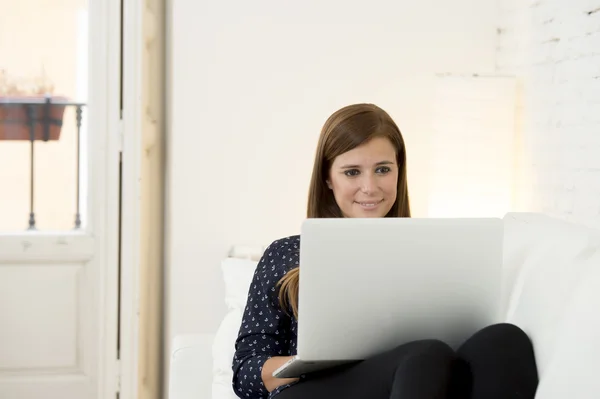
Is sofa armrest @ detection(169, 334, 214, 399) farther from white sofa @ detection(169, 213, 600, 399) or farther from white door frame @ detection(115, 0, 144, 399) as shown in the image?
white door frame @ detection(115, 0, 144, 399)

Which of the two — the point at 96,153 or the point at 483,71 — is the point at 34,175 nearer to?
the point at 96,153

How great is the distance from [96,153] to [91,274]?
490mm

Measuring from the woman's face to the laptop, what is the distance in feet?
1.36

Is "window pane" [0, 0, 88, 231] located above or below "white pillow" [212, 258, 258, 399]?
above

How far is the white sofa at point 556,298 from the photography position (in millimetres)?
1423

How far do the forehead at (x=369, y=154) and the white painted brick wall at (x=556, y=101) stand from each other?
851mm

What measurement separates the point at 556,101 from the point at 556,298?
1377mm

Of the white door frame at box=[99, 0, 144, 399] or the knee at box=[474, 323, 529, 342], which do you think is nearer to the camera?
the knee at box=[474, 323, 529, 342]

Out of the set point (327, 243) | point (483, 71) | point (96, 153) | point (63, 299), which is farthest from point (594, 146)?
point (63, 299)

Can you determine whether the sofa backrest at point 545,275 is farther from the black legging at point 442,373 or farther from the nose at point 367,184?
the nose at point 367,184

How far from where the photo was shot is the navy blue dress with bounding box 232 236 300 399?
194cm

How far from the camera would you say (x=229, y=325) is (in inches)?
99.5

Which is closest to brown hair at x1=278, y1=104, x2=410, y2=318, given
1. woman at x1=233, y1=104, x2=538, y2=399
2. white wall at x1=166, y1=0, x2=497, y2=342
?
woman at x1=233, y1=104, x2=538, y2=399

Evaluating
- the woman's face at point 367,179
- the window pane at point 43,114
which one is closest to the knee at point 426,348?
the woman's face at point 367,179
